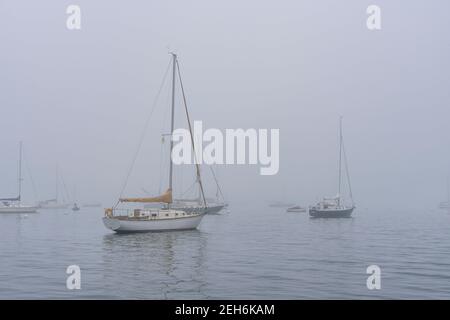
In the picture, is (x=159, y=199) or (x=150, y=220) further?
(x=159, y=199)

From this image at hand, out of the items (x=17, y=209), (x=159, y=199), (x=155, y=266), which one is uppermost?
(x=159, y=199)

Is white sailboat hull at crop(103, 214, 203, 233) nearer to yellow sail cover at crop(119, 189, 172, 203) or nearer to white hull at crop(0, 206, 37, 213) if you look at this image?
yellow sail cover at crop(119, 189, 172, 203)

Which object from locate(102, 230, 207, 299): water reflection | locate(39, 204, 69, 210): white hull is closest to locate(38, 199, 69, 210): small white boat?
locate(39, 204, 69, 210): white hull

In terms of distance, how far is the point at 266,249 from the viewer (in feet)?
129

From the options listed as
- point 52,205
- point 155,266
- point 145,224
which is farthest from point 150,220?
point 52,205

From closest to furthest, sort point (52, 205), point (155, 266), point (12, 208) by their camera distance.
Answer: point (155, 266)
point (12, 208)
point (52, 205)

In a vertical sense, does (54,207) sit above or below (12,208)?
below

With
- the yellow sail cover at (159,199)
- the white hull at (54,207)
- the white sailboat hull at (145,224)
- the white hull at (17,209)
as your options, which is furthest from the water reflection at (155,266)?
the white hull at (54,207)

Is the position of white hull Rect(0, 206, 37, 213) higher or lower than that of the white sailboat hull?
lower

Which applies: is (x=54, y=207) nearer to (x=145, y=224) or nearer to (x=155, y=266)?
(x=145, y=224)

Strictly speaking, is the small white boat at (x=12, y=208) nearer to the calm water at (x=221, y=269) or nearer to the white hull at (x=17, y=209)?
the white hull at (x=17, y=209)
